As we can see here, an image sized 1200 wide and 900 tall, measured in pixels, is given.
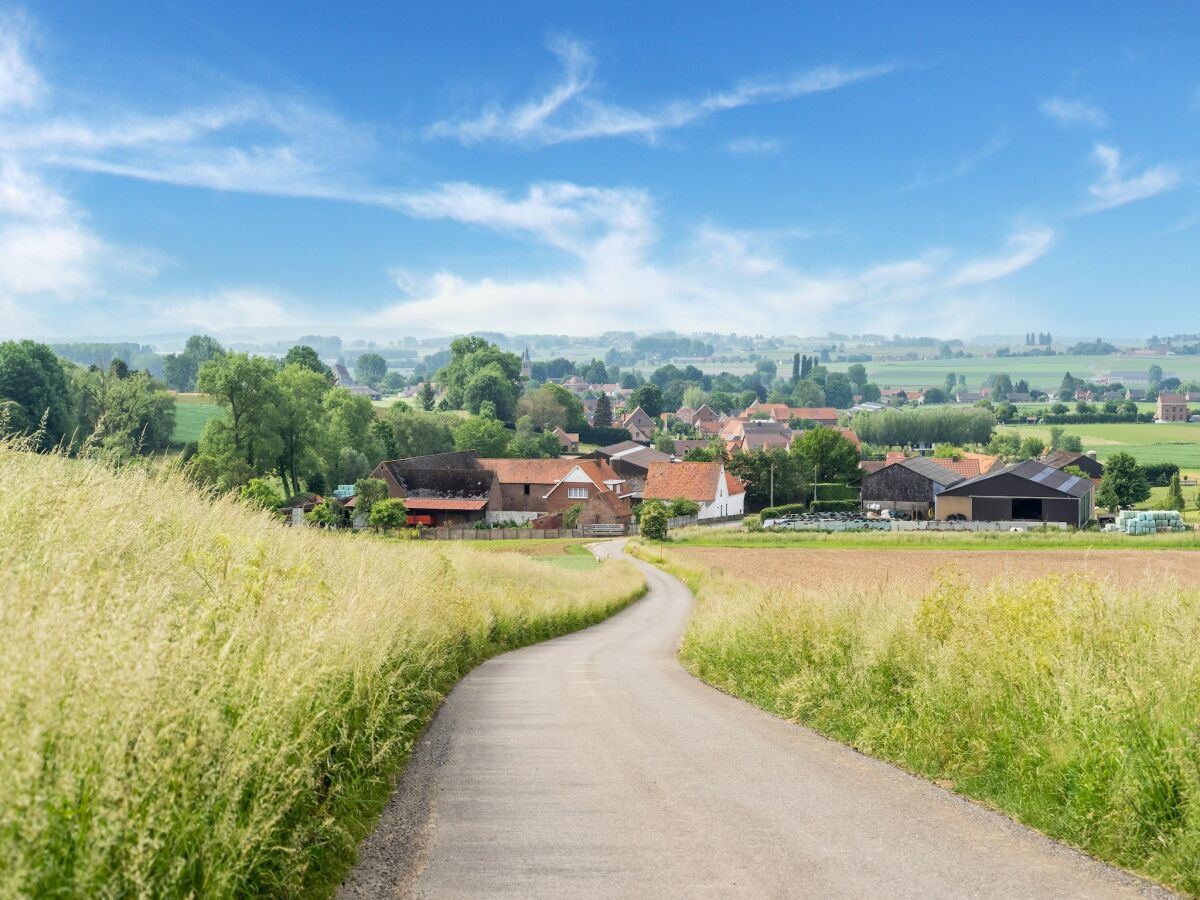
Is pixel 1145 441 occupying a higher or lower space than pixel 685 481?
higher

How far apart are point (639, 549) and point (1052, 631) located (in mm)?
61134

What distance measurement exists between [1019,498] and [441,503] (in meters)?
49.9

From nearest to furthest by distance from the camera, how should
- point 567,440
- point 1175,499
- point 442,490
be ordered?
point 1175,499 < point 442,490 < point 567,440

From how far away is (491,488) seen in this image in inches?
3841

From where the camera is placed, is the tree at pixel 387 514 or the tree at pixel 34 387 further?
the tree at pixel 387 514

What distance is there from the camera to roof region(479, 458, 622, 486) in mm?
99375

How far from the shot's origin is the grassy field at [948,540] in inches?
2454

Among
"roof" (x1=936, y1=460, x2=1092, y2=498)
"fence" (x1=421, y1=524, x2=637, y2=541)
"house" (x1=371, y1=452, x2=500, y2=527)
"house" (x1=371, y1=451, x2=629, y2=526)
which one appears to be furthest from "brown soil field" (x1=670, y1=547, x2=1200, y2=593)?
"house" (x1=371, y1=452, x2=500, y2=527)

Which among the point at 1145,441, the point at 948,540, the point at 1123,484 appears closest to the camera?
the point at 948,540

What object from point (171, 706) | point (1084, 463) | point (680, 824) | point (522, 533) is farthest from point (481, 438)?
point (171, 706)

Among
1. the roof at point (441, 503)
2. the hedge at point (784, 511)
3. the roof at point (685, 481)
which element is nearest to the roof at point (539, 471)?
the roof at point (685, 481)

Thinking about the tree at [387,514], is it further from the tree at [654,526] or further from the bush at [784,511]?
the bush at [784,511]

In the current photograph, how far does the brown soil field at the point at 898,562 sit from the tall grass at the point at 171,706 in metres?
34.1

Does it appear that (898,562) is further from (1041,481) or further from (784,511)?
(784,511)
